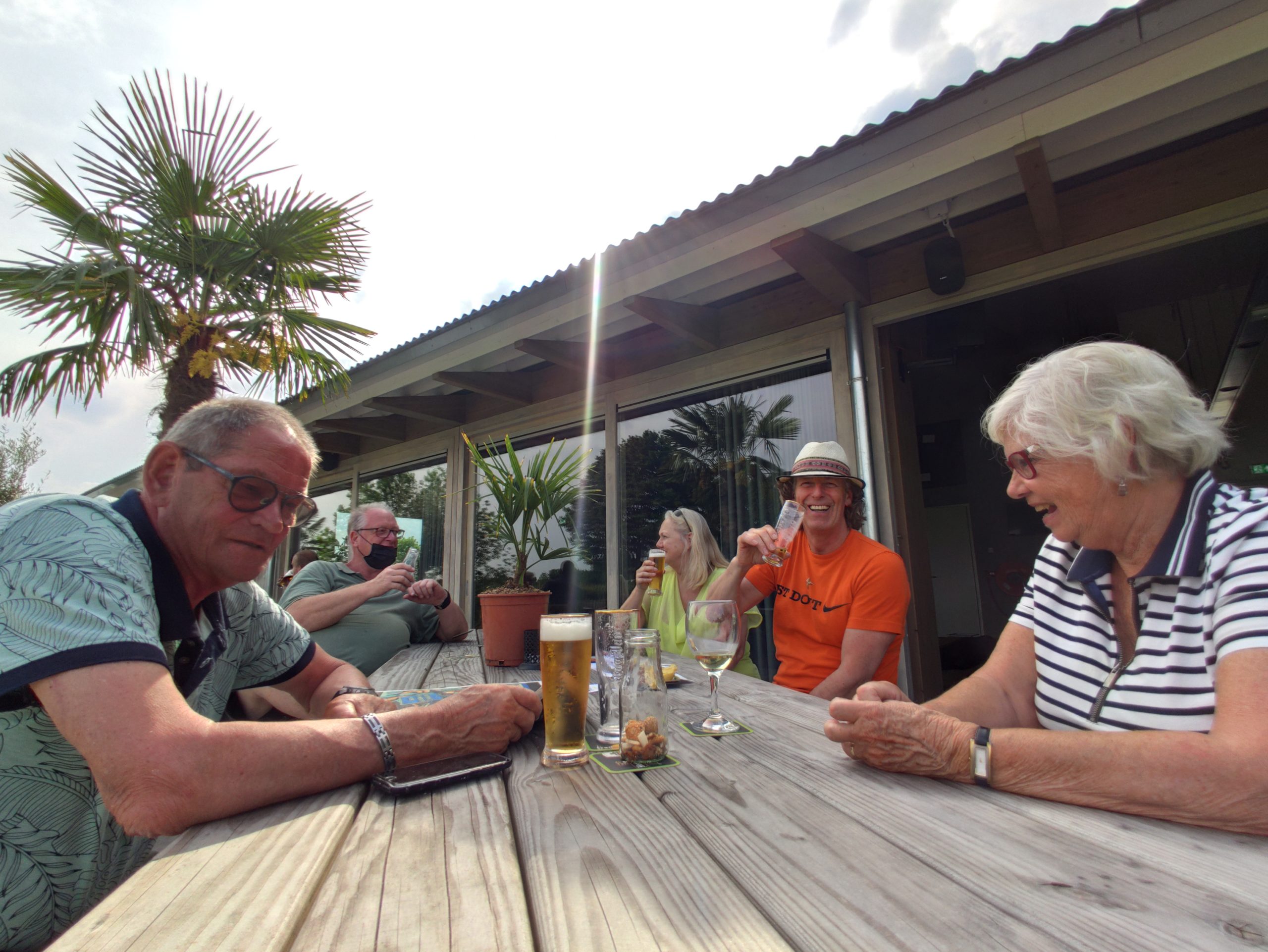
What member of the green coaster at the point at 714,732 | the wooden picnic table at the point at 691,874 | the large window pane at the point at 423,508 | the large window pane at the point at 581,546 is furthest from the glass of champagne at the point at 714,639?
the large window pane at the point at 423,508

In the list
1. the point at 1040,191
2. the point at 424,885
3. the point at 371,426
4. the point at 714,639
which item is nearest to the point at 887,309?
the point at 1040,191

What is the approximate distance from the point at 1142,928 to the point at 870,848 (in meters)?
0.23

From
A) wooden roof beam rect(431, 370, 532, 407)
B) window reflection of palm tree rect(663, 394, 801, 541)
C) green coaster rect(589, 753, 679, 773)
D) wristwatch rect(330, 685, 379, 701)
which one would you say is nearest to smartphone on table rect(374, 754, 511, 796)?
green coaster rect(589, 753, 679, 773)

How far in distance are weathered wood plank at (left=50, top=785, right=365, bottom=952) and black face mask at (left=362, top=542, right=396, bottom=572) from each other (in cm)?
239

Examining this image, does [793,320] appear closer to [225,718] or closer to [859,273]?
[859,273]

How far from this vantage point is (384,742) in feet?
3.05

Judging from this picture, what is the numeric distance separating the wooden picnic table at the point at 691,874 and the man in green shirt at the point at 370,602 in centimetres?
187

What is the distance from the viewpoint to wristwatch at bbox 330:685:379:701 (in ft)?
4.61

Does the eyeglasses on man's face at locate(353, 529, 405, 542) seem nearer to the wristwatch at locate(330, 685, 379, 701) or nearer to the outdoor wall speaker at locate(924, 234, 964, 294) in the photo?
the wristwatch at locate(330, 685, 379, 701)

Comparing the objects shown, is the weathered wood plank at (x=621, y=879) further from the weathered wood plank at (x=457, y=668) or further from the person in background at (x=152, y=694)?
the weathered wood plank at (x=457, y=668)

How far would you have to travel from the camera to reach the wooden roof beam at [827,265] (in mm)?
2920

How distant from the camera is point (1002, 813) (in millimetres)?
776

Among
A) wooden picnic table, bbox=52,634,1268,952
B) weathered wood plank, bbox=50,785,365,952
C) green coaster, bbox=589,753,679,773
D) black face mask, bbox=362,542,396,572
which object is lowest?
green coaster, bbox=589,753,679,773

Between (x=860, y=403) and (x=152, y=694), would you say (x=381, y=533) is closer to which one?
(x=152, y=694)
